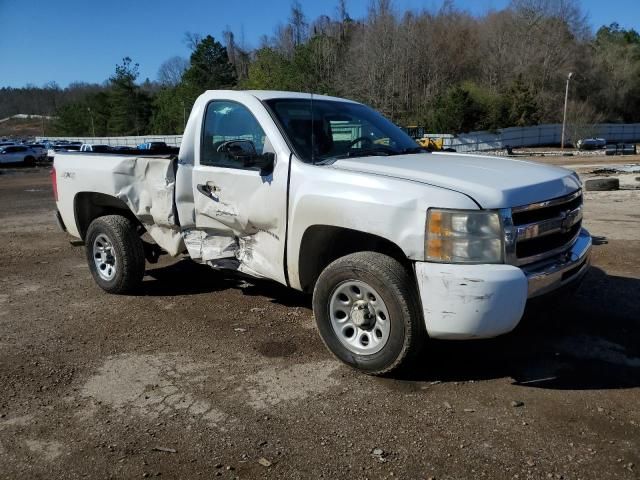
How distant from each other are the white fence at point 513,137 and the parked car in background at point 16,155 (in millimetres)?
12701

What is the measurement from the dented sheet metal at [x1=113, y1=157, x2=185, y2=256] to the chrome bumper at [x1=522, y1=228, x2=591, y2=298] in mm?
3131

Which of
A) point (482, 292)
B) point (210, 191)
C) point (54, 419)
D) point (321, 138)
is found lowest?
point (54, 419)

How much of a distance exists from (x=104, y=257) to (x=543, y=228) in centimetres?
435

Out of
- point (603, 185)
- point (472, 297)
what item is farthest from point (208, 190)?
point (603, 185)

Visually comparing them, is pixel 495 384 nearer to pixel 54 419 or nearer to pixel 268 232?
pixel 268 232

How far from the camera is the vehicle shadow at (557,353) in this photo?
3.79 metres

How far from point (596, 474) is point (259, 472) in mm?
1666

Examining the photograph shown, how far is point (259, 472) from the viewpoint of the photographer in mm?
2842

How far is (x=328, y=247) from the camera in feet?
13.8

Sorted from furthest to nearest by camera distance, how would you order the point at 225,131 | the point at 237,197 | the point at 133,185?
the point at 133,185 < the point at 225,131 < the point at 237,197

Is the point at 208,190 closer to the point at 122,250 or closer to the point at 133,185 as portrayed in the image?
the point at 133,185

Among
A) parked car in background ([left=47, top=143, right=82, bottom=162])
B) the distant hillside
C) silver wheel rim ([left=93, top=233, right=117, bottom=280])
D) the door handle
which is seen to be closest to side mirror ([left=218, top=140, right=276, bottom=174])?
the door handle

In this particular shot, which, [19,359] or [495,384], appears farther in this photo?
[19,359]

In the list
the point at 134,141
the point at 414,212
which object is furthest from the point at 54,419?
the point at 134,141
